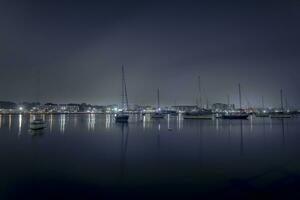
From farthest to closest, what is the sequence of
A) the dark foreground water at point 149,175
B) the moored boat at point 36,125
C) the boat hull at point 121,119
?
the boat hull at point 121,119 → the moored boat at point 36,125 → the dark foreground water at point 149,175

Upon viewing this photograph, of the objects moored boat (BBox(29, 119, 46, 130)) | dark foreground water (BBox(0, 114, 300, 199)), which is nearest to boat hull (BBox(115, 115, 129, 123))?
moored boat (BBox(29, 119, 46, 130))

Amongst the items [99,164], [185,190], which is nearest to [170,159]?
[99,164]

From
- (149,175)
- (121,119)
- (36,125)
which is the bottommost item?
(149,175)

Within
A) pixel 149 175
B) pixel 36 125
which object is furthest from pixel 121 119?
pixel 149 175

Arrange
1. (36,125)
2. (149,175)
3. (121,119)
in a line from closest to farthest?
(149,175), (36,125), (121,119)

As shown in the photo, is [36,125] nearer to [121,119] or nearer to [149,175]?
[121,119]

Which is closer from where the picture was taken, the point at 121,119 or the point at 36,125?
the point at 36,125

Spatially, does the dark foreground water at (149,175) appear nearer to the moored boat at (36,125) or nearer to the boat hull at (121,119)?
the moored boat at (36,125)

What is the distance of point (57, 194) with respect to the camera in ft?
33.7

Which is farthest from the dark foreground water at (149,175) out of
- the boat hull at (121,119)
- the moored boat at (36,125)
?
the boat hull at (121,119)

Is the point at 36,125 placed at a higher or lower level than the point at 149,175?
higher

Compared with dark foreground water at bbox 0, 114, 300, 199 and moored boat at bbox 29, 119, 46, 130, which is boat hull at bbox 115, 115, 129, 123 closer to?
moored boat at bbox 29, 119, 46, 130

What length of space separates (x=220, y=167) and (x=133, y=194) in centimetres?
742

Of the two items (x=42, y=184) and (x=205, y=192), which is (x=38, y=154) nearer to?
(x=42, y=184)
